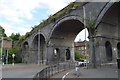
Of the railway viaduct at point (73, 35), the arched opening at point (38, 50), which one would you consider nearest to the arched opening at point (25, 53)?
the railway viaduct at point (73, 35)

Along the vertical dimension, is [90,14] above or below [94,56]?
above

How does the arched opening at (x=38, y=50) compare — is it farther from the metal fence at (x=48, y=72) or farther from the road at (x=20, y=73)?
the metal fence at (x=48, y=72)

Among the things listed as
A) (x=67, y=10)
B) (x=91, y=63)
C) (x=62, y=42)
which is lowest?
(x=91, y=63)

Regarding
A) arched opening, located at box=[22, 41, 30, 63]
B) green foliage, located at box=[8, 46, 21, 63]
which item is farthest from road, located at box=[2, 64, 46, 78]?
green foliage, located at box=[8, 46, 21, 63]

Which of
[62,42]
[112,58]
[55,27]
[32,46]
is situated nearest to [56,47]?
[62,42]

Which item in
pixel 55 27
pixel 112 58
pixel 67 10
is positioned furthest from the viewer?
pixel 55 27

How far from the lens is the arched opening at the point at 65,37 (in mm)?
49469

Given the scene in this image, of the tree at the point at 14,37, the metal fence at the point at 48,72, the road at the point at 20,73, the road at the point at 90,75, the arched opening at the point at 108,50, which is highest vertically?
the tree at the point at 14,37

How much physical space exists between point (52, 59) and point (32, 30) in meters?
11.4

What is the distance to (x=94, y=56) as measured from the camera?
35.3 meters

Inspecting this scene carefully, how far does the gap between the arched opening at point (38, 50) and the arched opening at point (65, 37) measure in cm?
645

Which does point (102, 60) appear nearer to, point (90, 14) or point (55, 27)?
point (90, 14)

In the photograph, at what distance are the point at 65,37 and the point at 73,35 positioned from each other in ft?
6.64

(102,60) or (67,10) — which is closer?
(102,60)
